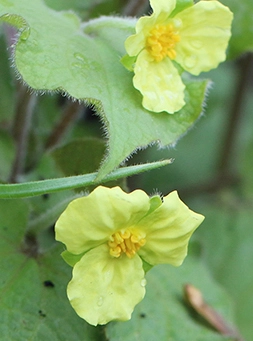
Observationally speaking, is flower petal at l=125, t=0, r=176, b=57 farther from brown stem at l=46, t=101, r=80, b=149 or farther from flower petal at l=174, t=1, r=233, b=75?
brown stem at l=46, t=101, r=80, b=149

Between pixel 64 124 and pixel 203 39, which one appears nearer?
pixel 203 39

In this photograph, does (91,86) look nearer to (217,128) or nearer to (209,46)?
(209,46)


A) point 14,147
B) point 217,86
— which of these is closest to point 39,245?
point 14,147

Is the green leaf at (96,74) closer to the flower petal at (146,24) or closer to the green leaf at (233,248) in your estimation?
the flower petal at (146,24)

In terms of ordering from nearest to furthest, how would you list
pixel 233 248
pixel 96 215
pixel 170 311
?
pixel 96 215
pixel 170 311
pixel 233 248

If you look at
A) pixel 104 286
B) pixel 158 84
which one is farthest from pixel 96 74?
pixel 104 286

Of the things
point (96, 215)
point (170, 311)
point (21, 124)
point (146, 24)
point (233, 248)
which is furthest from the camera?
point (233, 248)

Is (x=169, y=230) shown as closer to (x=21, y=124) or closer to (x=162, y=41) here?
(x=162, y=41)
